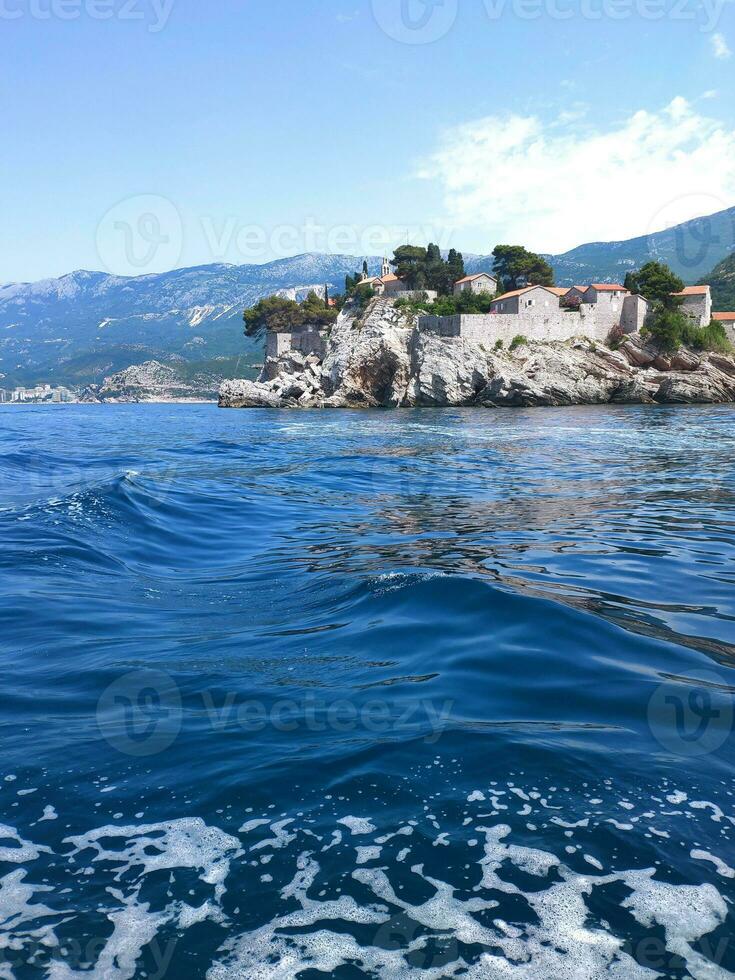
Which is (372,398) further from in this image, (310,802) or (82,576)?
(310,802)

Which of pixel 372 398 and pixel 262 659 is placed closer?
pixel 262 659

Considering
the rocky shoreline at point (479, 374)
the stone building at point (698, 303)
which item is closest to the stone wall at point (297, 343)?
the rocky shoreline at point (479, 374)

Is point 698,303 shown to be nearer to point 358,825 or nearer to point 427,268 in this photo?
point 427,268

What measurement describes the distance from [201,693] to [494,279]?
64384 mm

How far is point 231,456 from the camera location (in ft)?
63.8

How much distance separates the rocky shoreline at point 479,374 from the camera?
4562 centimetres

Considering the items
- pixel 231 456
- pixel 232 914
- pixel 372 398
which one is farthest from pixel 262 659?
pixel 372 398

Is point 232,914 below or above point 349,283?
below

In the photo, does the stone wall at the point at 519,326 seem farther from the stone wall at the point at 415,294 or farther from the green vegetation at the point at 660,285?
the stone wall at the point at 415,294

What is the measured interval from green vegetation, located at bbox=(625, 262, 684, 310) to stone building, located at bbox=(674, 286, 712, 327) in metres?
0.58
